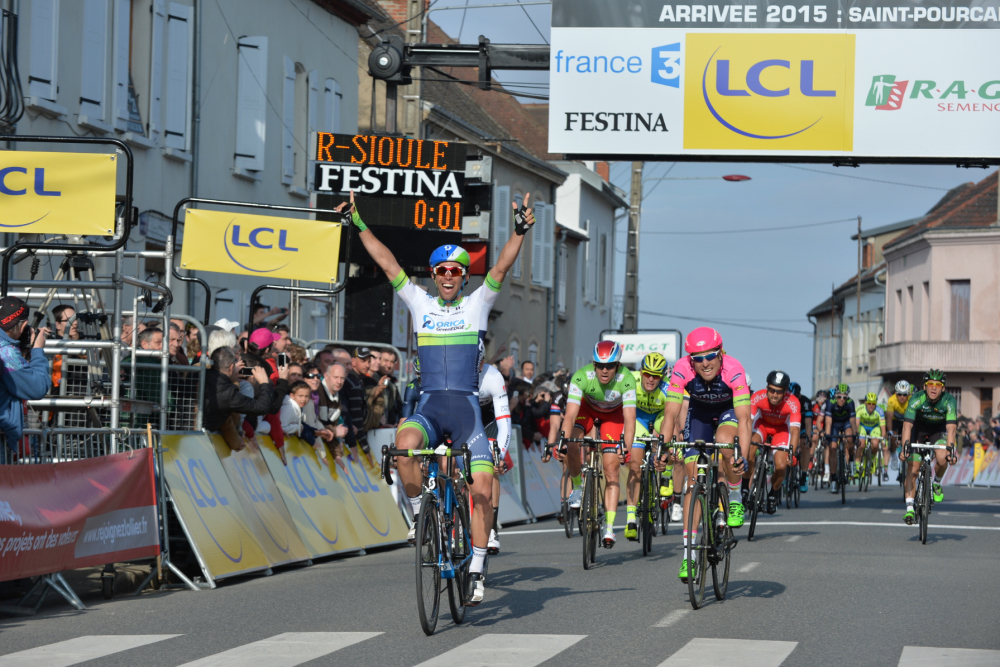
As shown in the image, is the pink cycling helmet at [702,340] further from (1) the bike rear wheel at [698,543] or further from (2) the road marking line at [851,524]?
(2) the road marking line at [851,524]

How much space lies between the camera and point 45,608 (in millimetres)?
9906

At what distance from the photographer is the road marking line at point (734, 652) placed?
24.5 feet

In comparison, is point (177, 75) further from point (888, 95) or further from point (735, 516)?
point (735, 516)

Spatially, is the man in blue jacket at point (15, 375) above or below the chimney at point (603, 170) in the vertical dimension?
below

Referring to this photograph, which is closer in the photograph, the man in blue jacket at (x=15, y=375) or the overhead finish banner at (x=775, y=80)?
the man in blue jacket at (x=15, y=375)

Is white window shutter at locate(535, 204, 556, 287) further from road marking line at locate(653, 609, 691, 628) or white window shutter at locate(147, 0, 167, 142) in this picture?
road marking line at locate(653, 609, 691, 628)

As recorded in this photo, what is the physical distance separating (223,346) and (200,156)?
11.4 metres

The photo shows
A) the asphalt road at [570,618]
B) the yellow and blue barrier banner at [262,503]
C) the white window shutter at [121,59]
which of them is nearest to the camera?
the asphalt road at [570,618]

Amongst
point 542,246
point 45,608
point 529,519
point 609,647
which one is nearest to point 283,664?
point 609,647

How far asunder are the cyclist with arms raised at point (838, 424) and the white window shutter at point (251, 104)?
1104 cm

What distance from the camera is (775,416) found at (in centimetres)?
1900

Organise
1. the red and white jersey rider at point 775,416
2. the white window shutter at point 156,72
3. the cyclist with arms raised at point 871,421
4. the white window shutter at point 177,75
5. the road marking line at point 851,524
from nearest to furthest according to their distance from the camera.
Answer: the road marking line at point 851,524
the red and white jersey rider at point 775,416
the white window shutter at point 156,72
the white window shutter at point 177,75
the cyclist with arms raised at point 871,421

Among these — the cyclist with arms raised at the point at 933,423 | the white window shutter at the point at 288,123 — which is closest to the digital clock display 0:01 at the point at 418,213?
the cyclist with arms raised at the point at 933,423

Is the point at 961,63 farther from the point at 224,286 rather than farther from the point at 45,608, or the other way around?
the point at 45,608
